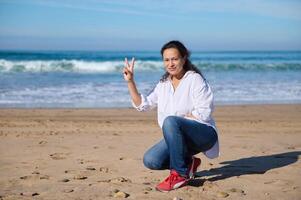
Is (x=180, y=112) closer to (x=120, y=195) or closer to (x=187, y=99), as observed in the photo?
(x=187, y=99)

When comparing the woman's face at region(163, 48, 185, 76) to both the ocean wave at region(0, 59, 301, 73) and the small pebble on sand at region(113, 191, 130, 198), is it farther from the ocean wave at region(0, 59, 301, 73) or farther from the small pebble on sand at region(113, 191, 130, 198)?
the ocean wave at region(0, 59, 301, 73)

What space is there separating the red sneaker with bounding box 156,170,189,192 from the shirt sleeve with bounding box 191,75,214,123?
595mm

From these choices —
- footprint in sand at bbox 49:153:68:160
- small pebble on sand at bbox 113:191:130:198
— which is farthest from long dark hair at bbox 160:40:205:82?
footprint in sand at bbox 49:153:68:160

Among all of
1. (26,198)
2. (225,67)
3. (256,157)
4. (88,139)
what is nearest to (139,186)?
(26,198)

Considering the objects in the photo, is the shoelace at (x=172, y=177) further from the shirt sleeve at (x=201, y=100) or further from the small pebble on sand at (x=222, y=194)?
the shirt sleeve at (x=201, y=100)

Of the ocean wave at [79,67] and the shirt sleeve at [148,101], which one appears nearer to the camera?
the shirt sleeve at [148,101]

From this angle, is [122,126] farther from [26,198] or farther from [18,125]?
[26,198]

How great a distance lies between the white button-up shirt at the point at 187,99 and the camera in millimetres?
4172

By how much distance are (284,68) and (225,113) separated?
22.5 m

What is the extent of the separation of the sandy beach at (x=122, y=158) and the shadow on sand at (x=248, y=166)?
11mm

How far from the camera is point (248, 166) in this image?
534cm

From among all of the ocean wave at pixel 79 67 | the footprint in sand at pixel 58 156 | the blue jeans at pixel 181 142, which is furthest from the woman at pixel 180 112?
the ocean wave at pixel 79 67

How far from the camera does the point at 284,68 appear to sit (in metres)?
31.3

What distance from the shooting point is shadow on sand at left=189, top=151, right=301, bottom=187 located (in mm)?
4871
